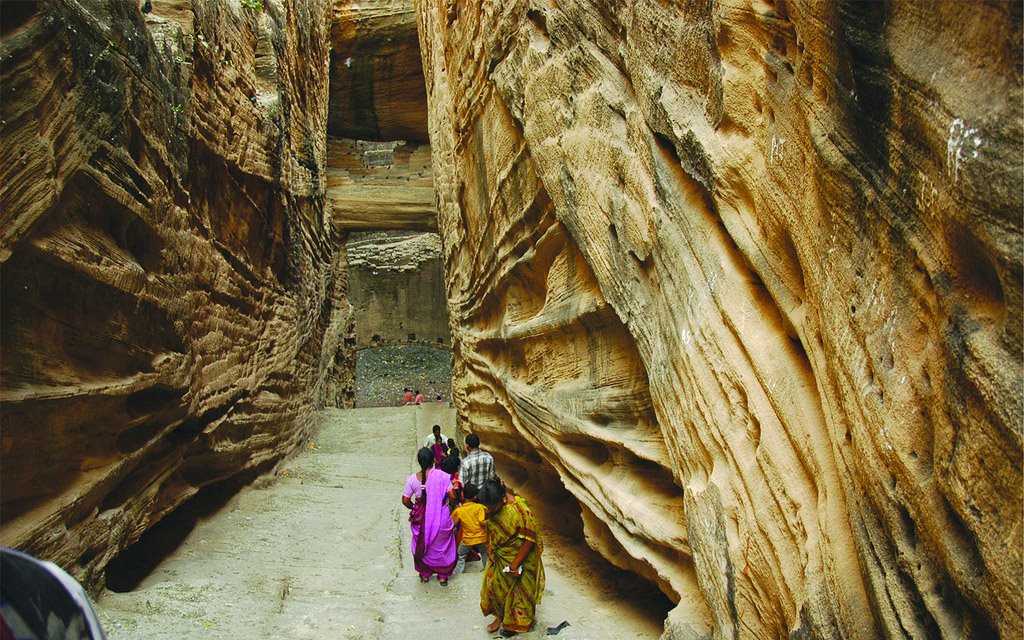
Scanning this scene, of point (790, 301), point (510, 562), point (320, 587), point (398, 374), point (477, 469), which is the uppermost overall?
point (398, 374)

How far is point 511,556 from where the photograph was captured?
3648mm

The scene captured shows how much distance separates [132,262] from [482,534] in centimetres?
269

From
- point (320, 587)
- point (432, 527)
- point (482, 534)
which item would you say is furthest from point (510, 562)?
point (320, 587)

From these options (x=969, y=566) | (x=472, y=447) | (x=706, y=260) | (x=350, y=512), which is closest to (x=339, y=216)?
(x=350, y=512)

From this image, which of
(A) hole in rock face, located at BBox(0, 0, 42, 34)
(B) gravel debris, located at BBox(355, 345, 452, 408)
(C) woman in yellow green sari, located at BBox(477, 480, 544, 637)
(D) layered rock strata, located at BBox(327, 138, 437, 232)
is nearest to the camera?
(A) hole in rock face, located at BBox(0, 0, 42, 34)

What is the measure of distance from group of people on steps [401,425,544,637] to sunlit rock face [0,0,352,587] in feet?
5.94

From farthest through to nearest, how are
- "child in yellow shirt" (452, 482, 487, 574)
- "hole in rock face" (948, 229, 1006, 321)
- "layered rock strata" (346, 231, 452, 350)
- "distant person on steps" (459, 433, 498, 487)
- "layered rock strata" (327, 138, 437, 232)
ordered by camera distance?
"layered rock strata" (346, 231, 452, 350) → "layered rock strata" (327, 138, 437, 232) → "distant person on steps" (459, 433, 498, 487) → "child in yellow shirt" (452, 482, 487, 574) → "hole in rock face" (948, 229, 1006, 321)

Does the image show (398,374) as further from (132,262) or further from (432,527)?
(132,262)

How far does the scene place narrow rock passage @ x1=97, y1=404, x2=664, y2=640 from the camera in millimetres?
3527

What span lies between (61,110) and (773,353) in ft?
11.2

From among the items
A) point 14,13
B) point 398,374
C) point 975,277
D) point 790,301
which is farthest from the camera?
point 398,374

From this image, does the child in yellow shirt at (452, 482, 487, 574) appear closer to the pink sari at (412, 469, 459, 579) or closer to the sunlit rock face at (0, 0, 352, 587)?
the pink sari at (412, 469, 459, 579)

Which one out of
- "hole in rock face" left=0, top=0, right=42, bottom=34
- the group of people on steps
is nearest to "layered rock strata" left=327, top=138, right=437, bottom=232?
the group of people on steps

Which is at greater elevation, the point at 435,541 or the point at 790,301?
the point at 790,301
